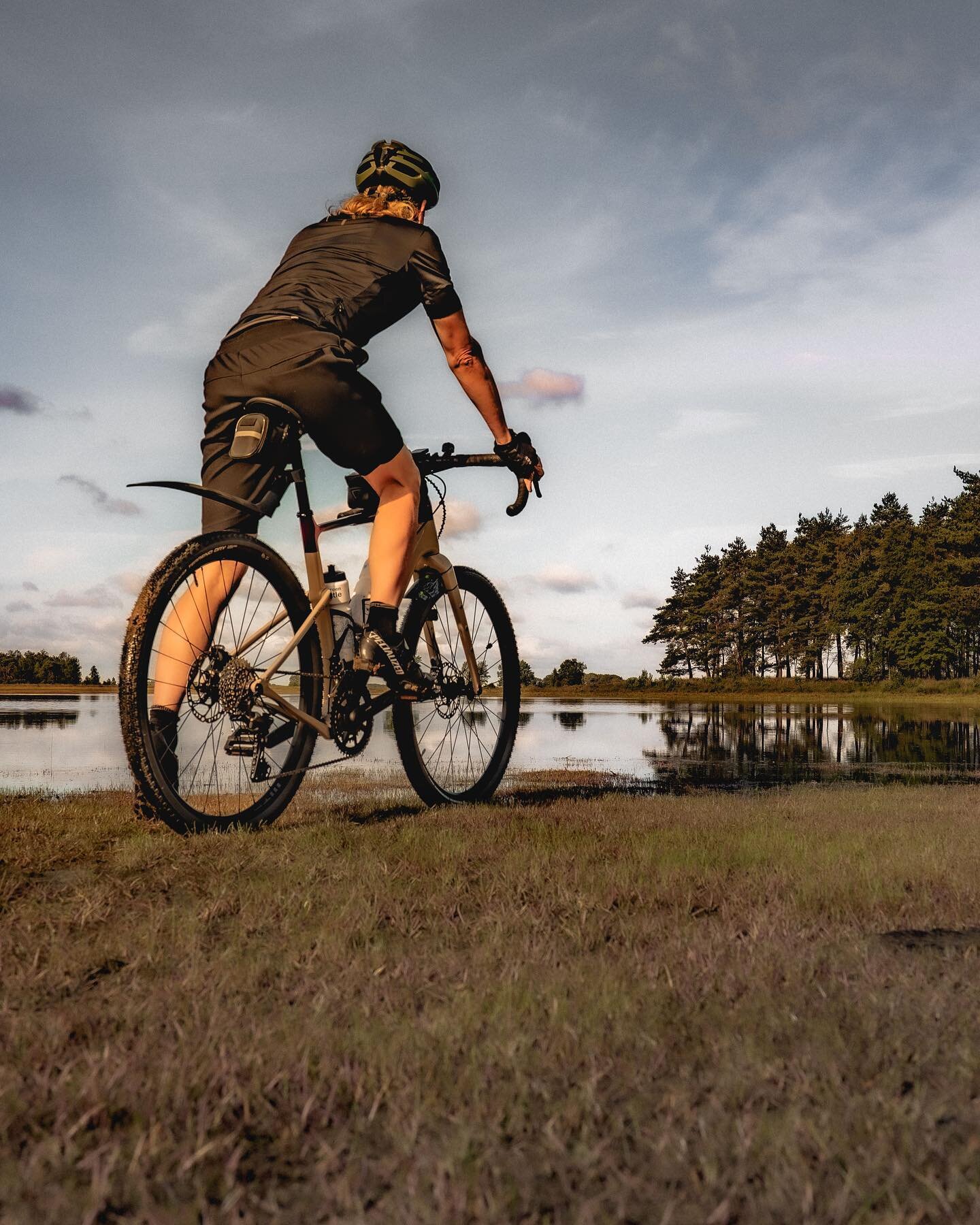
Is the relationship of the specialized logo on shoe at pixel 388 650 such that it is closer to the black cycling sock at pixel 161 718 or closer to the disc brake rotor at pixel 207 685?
the disc brake rotor at pixel 207 685

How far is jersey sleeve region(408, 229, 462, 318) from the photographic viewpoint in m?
4.73

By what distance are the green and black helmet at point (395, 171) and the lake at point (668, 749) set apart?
5.85m

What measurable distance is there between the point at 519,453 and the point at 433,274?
111 cm

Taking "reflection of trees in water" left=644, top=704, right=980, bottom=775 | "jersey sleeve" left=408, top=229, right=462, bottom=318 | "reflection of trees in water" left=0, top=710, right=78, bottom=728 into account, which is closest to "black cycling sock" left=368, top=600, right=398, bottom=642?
"jersey sleeve" left=408, top=229, right=462, bottom=318

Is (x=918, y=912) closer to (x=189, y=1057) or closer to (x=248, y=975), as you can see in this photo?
(x=248, y=975)

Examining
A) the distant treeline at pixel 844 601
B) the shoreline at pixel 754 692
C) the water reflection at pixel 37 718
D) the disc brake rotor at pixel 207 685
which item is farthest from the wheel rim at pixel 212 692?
the distant treeline at pixel 844 601

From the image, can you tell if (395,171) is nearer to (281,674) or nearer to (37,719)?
(281,674)

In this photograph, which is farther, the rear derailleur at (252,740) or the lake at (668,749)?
the lake at (668,749)

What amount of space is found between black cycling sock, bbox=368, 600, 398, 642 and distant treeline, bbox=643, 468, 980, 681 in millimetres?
69087

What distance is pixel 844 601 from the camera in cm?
7819

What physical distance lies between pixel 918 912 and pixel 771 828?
183 centimetres

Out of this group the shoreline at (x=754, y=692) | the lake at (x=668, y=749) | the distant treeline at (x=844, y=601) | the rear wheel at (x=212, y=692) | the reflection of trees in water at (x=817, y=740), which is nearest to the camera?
the rear wheel at (x=212, y=692)

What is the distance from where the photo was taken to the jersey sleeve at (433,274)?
473 cm

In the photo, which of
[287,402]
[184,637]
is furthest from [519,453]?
[184,637]
